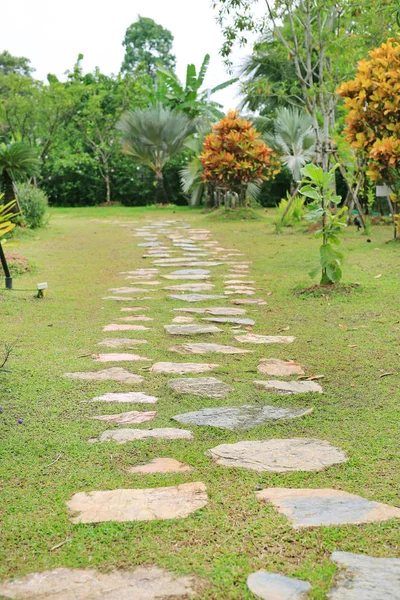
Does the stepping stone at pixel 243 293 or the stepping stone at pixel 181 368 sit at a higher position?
the stepping stone at pixel 243 293

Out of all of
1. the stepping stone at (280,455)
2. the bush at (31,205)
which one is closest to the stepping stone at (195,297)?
the stepping stone at (280,455)

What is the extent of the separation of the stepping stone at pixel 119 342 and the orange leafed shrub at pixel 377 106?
5154 millimetres

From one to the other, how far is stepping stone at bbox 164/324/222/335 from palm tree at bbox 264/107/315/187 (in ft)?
44.7

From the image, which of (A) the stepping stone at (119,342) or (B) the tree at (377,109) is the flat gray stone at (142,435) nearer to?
(A) the stepping stone at (119,342)

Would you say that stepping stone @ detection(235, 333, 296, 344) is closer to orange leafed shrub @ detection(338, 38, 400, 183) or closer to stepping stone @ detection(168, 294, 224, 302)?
stepping stone @ detection(168, 294, 224, 302)

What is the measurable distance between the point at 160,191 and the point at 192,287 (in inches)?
554

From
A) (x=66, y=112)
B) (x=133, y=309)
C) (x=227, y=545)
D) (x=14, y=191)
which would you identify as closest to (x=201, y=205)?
(x=66, y=112)

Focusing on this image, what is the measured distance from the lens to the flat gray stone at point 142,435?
2.75 m

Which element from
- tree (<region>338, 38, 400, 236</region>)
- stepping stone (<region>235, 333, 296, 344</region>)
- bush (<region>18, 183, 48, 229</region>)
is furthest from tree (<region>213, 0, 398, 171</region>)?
stepping stone (<region>235, 333, 296, 344</region>)

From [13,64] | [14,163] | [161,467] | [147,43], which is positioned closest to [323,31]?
[14,163]

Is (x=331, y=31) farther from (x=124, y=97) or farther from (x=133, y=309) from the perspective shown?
(x=124, y=97)

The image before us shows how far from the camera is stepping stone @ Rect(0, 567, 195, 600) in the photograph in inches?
66.9

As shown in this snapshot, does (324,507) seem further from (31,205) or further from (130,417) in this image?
(31,205)

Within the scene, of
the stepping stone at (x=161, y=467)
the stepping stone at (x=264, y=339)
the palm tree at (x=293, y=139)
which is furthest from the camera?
the palm tree at (x=293, y=139)
